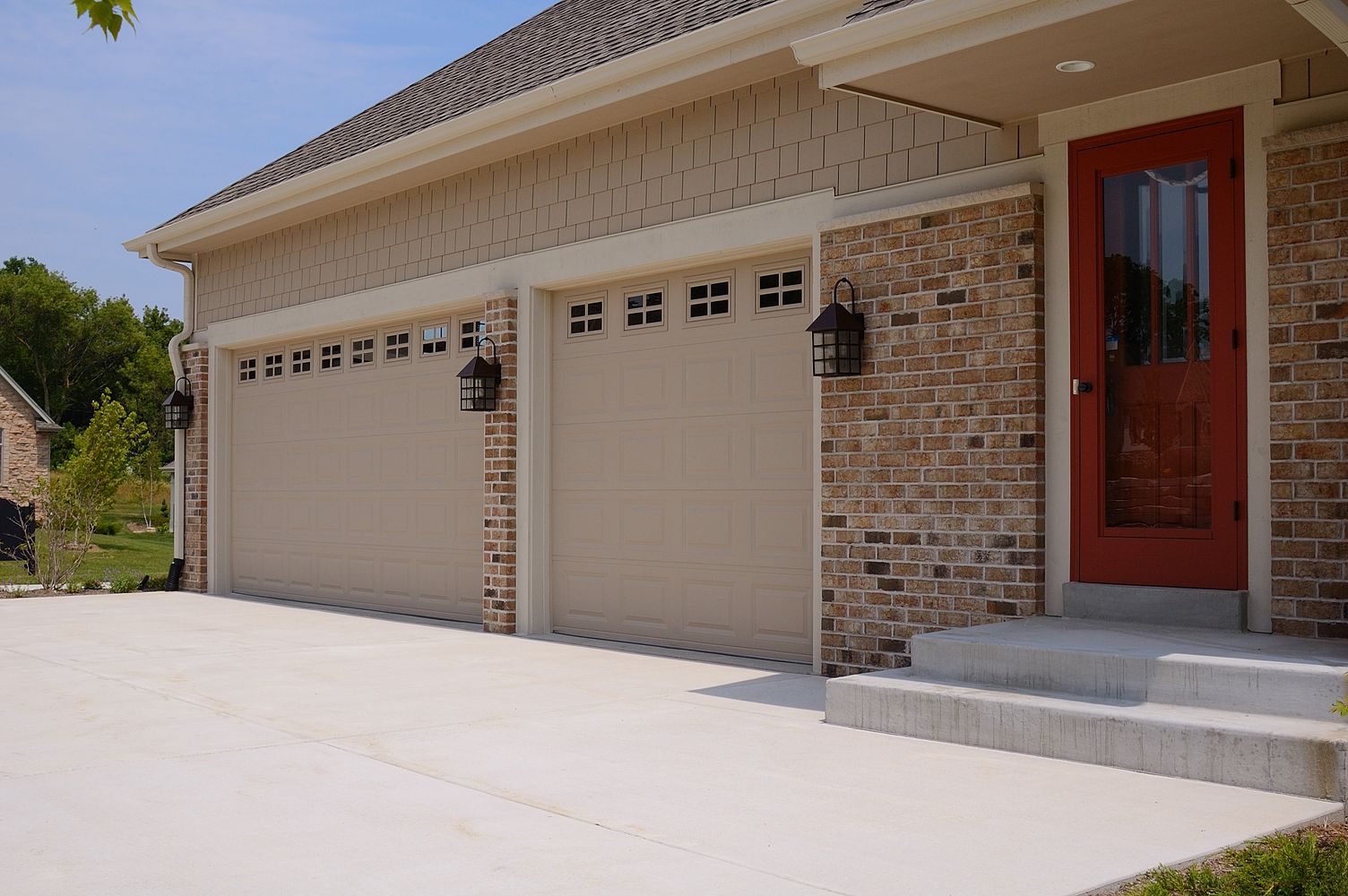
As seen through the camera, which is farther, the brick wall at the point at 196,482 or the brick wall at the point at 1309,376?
the brick wall at the point at 196,482

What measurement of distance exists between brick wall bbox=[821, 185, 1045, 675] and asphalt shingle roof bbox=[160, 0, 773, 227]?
2.01m

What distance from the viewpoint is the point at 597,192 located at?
9.41 metres

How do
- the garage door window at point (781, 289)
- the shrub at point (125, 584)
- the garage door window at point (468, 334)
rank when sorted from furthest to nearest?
the shrub at point (125, 584) → the garage door window at point (468, 334) → the garage door window at point (781, 289)

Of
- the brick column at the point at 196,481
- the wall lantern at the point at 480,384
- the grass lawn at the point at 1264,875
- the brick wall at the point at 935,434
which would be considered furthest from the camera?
the brick column at the point at 196,481

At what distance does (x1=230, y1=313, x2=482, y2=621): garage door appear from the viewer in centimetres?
1088

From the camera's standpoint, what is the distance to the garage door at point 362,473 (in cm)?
1088

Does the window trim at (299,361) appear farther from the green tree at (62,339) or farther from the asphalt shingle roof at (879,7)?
the green tree at (62,339)

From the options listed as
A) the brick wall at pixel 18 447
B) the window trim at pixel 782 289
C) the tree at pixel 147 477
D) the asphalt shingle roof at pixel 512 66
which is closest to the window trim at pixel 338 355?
the asphalt shingle roof at pixel 512 66

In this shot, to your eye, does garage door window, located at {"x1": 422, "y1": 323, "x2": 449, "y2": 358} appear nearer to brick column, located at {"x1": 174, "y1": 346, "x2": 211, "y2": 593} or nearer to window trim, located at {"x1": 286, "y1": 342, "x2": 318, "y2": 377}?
window trim, located at {"x1": 286, "y1": 342, "x2": 318, "y2": 377}

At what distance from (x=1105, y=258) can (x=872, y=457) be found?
5.75ft

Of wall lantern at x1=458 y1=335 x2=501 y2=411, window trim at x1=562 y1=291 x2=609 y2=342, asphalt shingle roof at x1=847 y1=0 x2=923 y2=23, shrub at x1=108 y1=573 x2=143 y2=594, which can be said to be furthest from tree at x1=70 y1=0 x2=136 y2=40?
shrub at x1=108 y1=573 x2=143 y2=594

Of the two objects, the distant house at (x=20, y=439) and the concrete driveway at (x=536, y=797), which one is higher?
the distant house at (x=20, y=439)

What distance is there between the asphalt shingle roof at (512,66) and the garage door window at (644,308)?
5.55 ft

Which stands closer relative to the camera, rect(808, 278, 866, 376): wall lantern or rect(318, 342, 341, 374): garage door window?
rect(808, 278, 866, 376): wall lantern
